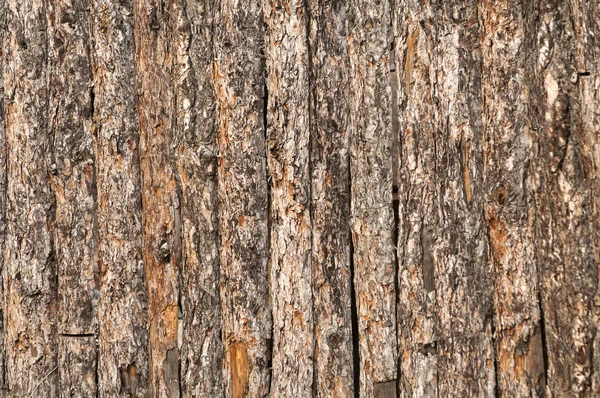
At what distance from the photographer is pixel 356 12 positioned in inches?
109

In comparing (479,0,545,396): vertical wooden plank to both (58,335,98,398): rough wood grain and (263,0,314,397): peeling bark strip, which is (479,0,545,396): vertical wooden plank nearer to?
(263,0,314,397): peeling bark strip

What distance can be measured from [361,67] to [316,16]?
0.31 meters

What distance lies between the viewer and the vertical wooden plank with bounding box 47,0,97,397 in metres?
3.08

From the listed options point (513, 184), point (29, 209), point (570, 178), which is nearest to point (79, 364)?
point (29, 209)

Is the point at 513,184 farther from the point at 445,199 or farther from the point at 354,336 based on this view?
the point at 354,336

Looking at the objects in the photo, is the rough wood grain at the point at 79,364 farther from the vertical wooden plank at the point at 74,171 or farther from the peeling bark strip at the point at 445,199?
Result: the peeling bark strip at the point at 445,199

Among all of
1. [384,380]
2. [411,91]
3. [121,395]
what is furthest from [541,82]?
[121,395]

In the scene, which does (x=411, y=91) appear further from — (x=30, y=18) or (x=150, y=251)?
(x=30, y=18)

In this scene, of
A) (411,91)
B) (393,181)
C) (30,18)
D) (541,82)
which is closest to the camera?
(541,82)

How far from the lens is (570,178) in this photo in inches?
98.2

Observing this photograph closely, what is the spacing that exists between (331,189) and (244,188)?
41 cm

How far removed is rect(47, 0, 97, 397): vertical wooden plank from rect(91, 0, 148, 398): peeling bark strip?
0.22ft

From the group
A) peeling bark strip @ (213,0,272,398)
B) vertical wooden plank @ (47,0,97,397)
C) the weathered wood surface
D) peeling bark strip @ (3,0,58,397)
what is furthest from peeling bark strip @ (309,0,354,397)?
peeling bark strip @ (3,0,58,397)

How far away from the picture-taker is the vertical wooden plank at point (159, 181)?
2.97 meters
